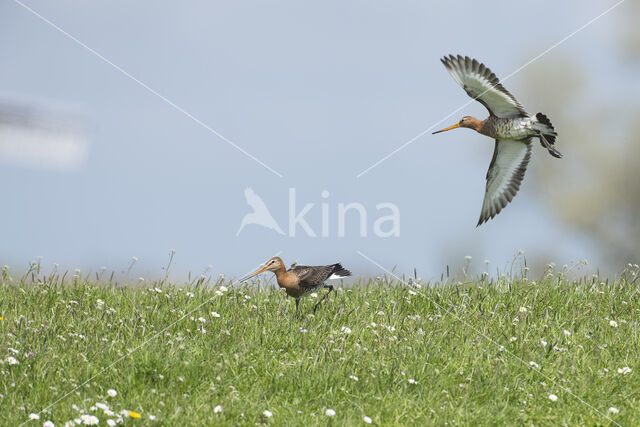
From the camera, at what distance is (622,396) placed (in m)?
6.59

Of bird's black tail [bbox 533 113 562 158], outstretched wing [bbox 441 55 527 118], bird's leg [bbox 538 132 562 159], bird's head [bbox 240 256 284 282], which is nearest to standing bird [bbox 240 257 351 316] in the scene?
bird's head [bbox 240 256 284 282]

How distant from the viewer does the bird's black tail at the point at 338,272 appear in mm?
8765

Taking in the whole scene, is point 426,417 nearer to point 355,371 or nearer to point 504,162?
point 355,371

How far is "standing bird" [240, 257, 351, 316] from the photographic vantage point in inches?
335

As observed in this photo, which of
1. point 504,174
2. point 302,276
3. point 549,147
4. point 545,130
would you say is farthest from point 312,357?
point 504,174

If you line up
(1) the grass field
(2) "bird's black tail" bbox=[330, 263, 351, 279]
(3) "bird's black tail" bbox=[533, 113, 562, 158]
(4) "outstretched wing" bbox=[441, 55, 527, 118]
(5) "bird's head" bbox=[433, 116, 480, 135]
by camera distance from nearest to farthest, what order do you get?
(1) the grass field → (2) "bird's black tail" bbox=[330, 263, 351, 279] → (4) "outstretched wing" bbox=[441, 55, 527, 118] → (3) "bird's black tail" bbox=[533, 113, 562, 158] → (5) "bird's head" bbox=[433, 116, 480, 135]

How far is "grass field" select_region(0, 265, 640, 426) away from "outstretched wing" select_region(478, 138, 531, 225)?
6.16ft

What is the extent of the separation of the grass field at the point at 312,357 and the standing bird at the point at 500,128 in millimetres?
1987

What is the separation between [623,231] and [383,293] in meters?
13.1

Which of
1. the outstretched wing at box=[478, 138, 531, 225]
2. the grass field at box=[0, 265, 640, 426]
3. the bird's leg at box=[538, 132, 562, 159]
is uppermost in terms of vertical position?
the bird's leg at box=[538, 132, 562, 159]

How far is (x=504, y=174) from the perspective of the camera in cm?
1105

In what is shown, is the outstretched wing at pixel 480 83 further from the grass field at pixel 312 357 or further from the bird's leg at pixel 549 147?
the grass field at pixel 312 357

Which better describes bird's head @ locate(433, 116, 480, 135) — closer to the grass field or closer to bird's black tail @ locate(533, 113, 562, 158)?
bird's black tail @ locate(533, 113, 562, 158)

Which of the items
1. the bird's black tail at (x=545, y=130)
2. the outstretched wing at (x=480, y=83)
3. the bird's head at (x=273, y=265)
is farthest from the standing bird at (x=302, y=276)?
the bird's black tail at (x=545, y=130)
